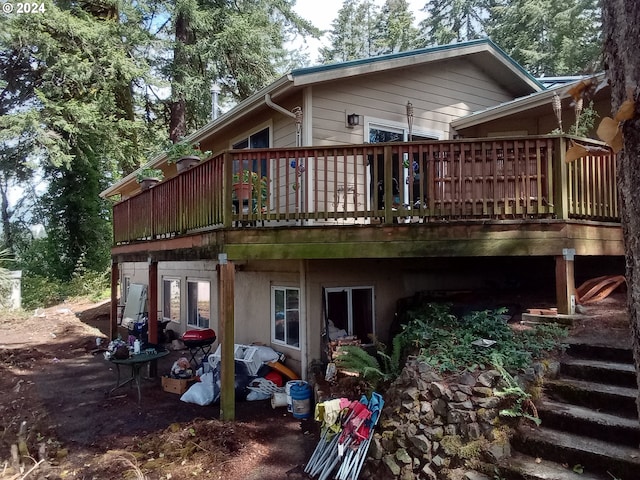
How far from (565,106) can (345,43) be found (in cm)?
2870

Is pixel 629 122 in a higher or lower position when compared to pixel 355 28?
lower

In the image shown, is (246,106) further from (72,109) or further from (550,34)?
(550,34)

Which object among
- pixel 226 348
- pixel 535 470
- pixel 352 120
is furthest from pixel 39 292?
pixel 535 470

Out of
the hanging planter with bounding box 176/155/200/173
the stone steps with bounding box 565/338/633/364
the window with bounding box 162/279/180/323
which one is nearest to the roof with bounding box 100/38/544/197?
the hanging planter with bounding box 176/155/200/173

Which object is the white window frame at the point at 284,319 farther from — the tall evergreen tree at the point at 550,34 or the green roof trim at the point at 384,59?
the tall evergreen tree at the point at 550,34

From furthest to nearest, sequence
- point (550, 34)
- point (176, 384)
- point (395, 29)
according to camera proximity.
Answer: point (395, 29) < point (550, 34) < point (176, 384)

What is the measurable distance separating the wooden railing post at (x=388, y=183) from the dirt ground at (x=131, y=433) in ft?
9.54

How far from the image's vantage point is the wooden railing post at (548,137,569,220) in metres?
5.46

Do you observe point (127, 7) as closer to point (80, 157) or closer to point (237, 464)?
point (80, 157)

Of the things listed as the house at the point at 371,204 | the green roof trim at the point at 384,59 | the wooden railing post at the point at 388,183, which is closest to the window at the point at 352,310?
the house at the point at 371,204

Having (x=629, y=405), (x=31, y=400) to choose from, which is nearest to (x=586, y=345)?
(x=629, y=405)
